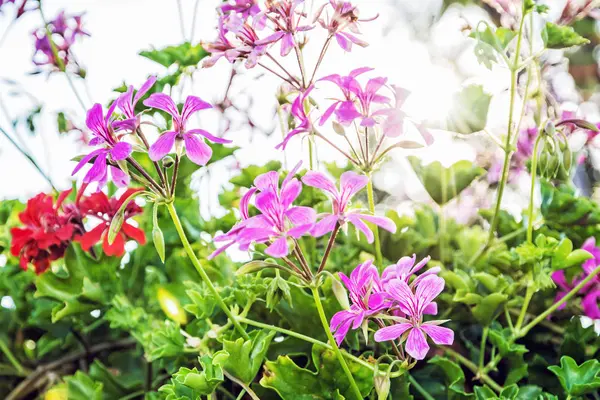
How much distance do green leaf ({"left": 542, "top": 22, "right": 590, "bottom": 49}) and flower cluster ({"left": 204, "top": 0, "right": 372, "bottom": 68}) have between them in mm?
225

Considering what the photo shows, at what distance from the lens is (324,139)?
0.59 meters

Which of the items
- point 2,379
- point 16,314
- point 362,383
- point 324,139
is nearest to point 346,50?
point 324,139

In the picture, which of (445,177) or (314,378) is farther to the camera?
(445,177)

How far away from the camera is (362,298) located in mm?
524

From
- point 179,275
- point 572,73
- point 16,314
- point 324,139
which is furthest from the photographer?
point 572,73

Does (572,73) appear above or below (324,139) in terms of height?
below

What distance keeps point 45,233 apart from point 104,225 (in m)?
0.11

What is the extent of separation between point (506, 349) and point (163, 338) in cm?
37

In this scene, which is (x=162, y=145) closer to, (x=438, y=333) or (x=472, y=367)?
(x=438, y=333)

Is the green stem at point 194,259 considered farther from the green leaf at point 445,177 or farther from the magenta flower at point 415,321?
the green leaf at point 445,177

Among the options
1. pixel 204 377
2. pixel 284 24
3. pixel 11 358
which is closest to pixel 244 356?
pixel 204 377

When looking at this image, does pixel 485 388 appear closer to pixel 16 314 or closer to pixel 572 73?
pixel 16 314

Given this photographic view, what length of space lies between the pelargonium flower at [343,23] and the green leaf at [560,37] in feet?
0.74

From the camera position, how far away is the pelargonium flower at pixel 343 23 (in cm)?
64
